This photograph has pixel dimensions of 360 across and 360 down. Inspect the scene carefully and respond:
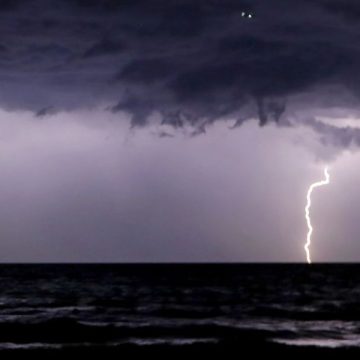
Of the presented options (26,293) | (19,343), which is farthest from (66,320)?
(26,293)

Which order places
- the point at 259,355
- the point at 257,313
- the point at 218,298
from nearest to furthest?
the point at 259,355
the point at 257,313
the point at 218,298

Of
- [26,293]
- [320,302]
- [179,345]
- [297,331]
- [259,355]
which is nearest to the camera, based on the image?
[259,355]

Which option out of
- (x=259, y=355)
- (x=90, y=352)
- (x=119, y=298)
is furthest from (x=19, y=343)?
(x=119, y=298)

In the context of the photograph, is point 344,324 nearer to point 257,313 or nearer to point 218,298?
point 257,313

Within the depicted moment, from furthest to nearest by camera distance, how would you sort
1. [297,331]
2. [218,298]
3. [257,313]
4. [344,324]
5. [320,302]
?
[218,298] < [320,302] < [257,313] < [344,324] < [297,331]

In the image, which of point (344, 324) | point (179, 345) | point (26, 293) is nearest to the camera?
point (179, 345)

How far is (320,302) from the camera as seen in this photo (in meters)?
67.0

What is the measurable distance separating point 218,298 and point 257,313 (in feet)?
53.9

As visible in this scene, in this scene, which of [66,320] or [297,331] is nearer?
[297,331]

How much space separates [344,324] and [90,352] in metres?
20.3

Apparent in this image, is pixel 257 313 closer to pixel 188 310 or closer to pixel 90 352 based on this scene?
pixel 188 310

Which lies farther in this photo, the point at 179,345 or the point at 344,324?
the point at 344,324

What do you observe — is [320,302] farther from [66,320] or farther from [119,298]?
[66,320]

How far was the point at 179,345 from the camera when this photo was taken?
36.1 m
